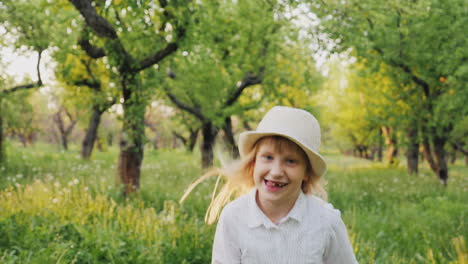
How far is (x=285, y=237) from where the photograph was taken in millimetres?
2166

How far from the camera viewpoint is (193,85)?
1389 centimetres

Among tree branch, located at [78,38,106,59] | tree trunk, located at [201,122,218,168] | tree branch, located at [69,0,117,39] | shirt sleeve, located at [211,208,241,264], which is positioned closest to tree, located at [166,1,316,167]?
tree trunk, located at [201,122,218,168]

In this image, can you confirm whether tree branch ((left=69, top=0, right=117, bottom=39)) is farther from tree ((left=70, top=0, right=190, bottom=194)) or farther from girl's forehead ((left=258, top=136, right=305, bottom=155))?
girl's forehead ((left=258, top=136, right=305, bottom=155))

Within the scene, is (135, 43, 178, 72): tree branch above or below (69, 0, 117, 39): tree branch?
below

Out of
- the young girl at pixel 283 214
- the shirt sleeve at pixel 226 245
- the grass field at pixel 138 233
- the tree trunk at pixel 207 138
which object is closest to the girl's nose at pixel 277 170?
the young girl at pixel 283 214

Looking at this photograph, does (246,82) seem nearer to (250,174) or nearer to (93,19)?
(93,19)

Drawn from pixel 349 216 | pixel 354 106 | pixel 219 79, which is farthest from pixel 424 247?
pixel 354 106

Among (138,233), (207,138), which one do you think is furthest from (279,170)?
(207,138)

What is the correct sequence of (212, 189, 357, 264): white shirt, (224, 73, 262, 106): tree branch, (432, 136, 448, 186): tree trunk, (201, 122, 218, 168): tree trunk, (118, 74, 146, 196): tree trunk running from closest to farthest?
(212, 189, 357, 264): white shirt → (118, 74, 146, 196): tree trunk → (432, 136, 448, 186): tree trunk → (224, 73, 262, 106): tree branch → (201, 122, 218, 168): tree trunk

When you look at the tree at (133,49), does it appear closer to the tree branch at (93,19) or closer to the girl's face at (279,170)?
the tree branch at (93,19)

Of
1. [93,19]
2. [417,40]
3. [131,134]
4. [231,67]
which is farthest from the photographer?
[231,67]

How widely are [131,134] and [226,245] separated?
5674 millimetres

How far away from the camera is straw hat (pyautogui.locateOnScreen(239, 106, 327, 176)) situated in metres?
2.18

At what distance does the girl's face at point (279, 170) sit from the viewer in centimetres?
220
